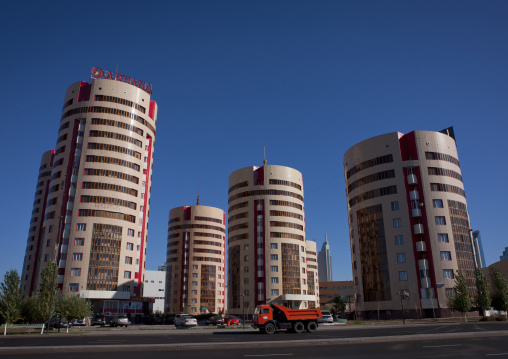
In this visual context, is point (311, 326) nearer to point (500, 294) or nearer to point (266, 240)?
point (500, 294)

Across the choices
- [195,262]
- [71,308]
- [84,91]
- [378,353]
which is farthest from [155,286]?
[378,353]

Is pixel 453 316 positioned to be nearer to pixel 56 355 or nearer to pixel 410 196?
pixel 410 196

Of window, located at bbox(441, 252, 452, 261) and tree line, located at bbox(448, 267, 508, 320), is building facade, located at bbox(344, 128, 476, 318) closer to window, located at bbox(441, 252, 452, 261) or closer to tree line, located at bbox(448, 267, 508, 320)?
window, located at bbox(441, 252, 452, 261)

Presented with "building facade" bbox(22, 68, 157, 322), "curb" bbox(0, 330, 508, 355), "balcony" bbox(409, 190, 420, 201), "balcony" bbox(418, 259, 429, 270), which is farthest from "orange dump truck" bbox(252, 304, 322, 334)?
"building facade" bbox(22, 68, 157, 322)

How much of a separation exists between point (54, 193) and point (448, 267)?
86.5 metres

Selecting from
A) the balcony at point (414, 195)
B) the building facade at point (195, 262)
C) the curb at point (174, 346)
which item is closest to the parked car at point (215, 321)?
the balcony at point (414, 195)

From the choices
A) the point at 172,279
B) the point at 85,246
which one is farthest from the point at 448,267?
the point at 172,279

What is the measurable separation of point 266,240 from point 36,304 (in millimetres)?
65457

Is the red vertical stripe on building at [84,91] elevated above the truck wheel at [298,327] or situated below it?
above

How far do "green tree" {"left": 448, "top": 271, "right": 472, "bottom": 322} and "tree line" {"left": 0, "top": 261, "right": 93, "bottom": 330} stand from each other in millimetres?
58288

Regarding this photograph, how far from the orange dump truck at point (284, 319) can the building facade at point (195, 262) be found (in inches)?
3998

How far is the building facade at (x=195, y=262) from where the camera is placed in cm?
13538

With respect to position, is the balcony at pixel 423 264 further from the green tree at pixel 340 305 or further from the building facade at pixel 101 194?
the building facade at pixel 101 194

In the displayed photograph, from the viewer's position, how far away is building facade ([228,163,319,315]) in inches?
4144
